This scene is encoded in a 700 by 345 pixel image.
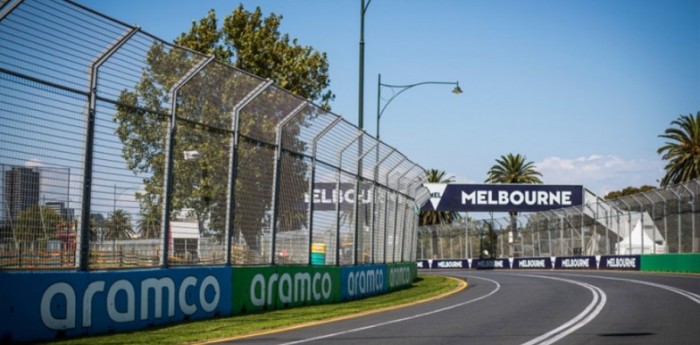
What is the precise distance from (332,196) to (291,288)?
307cm

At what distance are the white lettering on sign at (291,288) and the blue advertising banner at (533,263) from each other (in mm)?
37878

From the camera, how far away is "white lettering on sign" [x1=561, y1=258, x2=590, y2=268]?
1998 inches

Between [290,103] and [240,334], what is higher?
[290,103]

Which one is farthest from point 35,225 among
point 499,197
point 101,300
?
point 499,197

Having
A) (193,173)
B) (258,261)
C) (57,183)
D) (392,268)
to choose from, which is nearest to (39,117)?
(57,183)

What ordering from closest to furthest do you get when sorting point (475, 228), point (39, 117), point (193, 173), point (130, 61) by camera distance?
1. point (39, 117)
2. point (130, 61)
3. point (193, 173)
4. point (475, 228)

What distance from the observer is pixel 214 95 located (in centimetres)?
1430

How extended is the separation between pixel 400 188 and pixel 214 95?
1371 cm

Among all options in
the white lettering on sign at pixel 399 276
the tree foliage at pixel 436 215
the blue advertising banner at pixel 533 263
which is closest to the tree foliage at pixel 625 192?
the tree foliage at pixel 436 215

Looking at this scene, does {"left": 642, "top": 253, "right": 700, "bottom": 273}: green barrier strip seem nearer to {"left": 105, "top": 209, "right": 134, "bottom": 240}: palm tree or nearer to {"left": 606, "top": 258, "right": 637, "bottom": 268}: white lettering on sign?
{"left": 606, "top": 258, "right": 637, "bottom": 268}: white lettering on sign

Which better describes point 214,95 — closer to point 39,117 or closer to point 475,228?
point 39,117

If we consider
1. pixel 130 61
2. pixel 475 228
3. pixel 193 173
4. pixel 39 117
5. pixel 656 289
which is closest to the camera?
pixel 39 117

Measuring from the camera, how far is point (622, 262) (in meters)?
47.3

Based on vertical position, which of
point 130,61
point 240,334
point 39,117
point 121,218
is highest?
point 130,61
